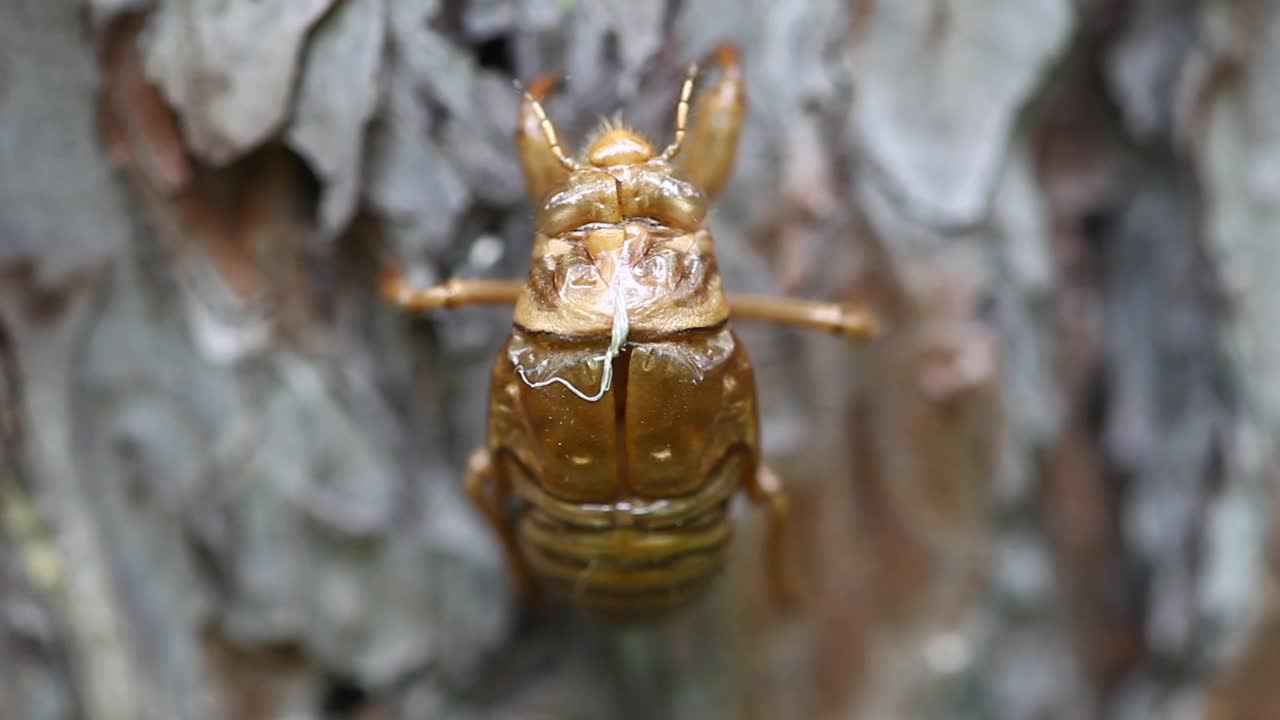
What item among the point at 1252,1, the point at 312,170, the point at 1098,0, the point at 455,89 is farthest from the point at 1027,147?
the point at 312,170

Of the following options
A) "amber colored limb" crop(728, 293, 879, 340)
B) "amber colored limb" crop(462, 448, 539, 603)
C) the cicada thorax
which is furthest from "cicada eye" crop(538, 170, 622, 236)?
"amber colored limb" crop(462, 448, 539, 603)

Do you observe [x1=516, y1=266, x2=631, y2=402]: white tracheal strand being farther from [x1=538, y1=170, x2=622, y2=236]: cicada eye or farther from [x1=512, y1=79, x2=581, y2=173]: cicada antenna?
[x1=512, y1=79, x2=581, y2=173]: cicada antenna

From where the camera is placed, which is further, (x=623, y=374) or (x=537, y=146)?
(x=537, y=146)

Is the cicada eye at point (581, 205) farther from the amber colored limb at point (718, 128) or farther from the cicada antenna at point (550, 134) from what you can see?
the amber colored limb at point (718, 128)

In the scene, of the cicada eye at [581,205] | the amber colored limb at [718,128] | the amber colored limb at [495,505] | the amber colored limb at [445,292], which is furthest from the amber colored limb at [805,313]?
the amber colored limb at [495,505]

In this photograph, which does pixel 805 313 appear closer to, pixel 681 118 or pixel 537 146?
pixel 681 118

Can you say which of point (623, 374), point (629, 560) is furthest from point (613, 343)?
point (629, 560)

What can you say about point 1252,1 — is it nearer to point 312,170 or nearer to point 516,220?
point 516,220
